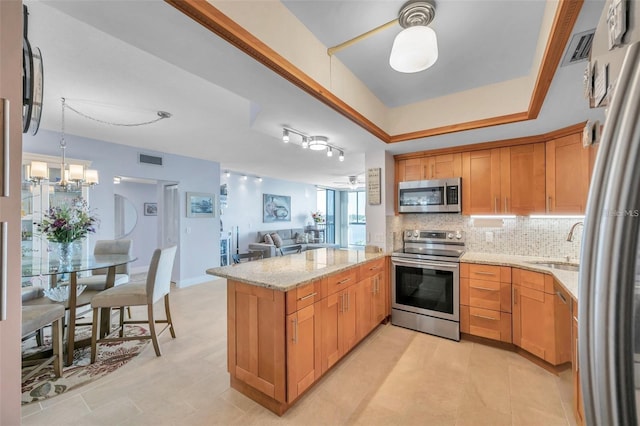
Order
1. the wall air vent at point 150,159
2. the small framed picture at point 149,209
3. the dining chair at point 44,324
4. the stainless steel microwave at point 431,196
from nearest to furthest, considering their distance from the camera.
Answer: the dining chair at point 44,324 → the stainless steel microwave at point 431,196 → the wall air vent at point 150,159 → the small framed picture at point 149,209

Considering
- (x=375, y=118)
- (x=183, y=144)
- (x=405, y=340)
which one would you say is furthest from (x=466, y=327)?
(x=183, y=144)

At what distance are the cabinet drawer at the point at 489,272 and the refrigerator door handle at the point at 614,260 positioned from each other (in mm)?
2690

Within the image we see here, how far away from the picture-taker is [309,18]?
5.54ft

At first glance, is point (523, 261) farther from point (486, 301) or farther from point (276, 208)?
point (276, 208)

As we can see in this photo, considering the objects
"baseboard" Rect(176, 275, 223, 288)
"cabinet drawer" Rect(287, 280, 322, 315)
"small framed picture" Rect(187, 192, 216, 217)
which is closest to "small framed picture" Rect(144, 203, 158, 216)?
"small framed picture" Rect(187, 192, 216, 217)

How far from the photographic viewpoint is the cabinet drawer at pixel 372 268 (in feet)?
9.07

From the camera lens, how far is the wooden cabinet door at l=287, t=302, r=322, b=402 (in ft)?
5.96

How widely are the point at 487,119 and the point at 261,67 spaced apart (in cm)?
220

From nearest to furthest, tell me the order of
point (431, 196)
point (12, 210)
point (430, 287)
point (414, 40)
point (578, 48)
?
point (12, 210) < point (578, 48) < point (414, 40) < point (430, 287) < point (431, 196)

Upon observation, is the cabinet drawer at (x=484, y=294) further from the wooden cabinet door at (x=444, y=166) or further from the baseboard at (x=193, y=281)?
the baseboard at (x=193, y=281)

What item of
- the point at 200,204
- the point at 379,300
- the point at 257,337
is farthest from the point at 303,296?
the point at 200,204

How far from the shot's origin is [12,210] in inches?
25.8

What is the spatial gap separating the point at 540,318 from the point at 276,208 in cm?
692

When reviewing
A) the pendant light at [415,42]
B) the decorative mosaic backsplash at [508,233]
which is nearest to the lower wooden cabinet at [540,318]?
the decorative mosaic backsplash at [508,233]
